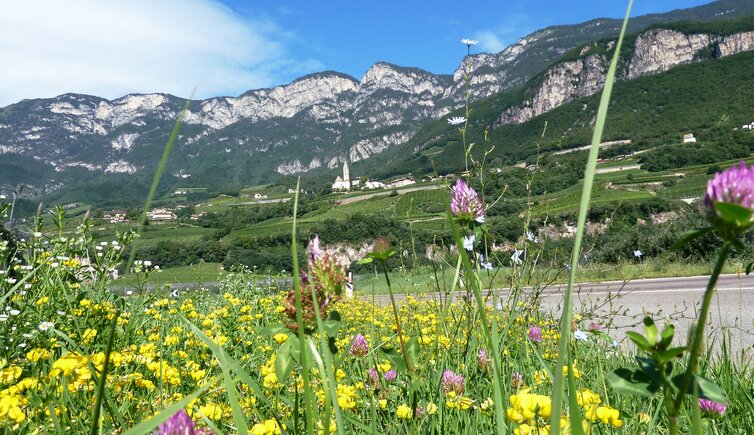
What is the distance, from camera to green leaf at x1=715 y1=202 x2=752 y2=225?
1.79 feet

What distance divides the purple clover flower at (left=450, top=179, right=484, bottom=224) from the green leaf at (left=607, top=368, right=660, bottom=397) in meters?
0.92

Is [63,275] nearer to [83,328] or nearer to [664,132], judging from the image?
[83,328]

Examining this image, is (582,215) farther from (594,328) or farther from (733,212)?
(594,328)

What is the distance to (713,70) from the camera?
13150 cm

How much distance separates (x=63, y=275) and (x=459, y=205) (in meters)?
3.56

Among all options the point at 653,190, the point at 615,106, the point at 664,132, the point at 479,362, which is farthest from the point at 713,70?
the point at 479,362

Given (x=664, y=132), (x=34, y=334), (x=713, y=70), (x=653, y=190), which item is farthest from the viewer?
(x=713, y=70)

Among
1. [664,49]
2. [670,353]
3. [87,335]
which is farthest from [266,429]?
[664,49]

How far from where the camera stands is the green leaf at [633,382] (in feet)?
2.22

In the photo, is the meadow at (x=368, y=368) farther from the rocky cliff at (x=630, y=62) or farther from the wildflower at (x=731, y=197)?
the rocky cliff at (x=630, y=62)

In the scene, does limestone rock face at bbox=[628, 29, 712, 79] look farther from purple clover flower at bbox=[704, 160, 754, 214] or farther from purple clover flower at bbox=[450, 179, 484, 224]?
purple clover flower at bbox=[704, 160, 754, 214]

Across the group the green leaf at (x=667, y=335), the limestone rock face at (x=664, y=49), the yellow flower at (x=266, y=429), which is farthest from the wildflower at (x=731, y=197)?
the limestone rock face at (x=664, y=49)

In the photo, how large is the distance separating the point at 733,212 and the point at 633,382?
0.30 m

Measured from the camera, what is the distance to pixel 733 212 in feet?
1.84
